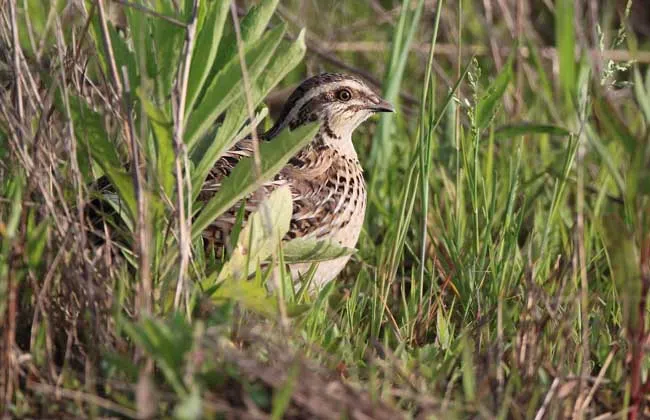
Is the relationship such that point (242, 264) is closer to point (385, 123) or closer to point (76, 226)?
point (76, 226)

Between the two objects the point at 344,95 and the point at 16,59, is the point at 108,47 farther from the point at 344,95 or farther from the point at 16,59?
the point at 344,95

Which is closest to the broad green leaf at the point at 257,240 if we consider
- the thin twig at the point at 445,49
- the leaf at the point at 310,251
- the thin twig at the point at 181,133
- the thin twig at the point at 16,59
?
the leaf at the point at 310,251

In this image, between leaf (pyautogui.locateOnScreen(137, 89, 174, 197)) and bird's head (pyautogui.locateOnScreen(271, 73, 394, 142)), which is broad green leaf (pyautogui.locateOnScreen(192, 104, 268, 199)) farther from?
bird's head (pyautogui.locateOnScreen(271, 73, 394, 142))

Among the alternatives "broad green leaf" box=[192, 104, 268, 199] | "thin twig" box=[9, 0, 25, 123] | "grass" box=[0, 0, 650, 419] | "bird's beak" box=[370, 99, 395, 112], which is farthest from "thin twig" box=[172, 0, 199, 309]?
"bird's beak" box=[370, 99, 395, 112]

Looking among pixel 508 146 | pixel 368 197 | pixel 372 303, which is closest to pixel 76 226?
pixel 372 303

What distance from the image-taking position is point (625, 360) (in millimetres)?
3441

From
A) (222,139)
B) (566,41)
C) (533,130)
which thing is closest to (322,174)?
(533,130)

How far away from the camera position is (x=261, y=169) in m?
3.49

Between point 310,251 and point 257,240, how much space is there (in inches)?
13.5

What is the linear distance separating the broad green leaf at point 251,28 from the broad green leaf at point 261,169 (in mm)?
314

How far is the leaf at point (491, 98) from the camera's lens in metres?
4.21

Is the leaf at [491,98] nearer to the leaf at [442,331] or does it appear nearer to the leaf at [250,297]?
the leaf at [442,331]

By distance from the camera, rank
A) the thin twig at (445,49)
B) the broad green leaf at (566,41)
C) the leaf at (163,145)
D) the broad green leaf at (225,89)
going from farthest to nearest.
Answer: the thin twig at (445,49) < the broad green leaf at (225,89) < the leaf at (163,145) < the broad green leaf at (566,41)

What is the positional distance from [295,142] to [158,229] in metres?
0.49
